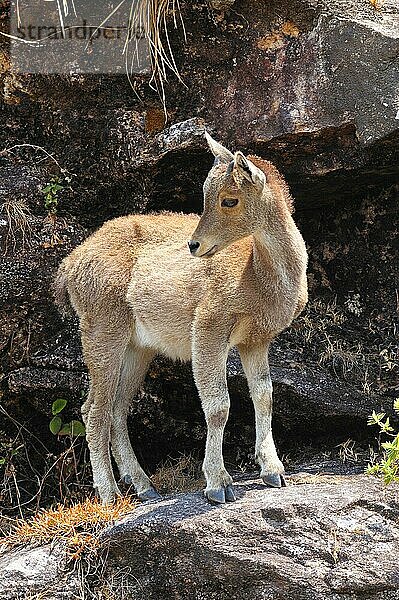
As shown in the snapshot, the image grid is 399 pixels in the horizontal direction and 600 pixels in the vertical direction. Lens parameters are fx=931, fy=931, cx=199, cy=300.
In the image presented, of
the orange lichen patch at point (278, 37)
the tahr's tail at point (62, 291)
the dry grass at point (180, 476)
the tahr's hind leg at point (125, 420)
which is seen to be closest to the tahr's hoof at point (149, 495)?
the tahr's hind leg at point (125, 420)

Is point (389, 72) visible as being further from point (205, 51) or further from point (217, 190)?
point (217, 190)

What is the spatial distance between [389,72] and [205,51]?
1.92 m

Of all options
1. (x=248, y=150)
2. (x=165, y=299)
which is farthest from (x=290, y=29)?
(x=165, y=299)

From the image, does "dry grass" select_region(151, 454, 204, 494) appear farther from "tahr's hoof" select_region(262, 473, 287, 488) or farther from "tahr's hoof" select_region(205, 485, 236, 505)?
"tahr's hoof" select_region(205, 485, 236, 505)

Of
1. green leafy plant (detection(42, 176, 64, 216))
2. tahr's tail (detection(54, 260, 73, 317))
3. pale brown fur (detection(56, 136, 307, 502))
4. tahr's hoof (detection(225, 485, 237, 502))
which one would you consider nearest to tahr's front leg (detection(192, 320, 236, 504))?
pale brown fur (detection(56, 136, 307, 502))

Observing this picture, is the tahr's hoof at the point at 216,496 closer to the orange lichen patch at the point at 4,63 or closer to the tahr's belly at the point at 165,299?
the tahr's belly at the point at 165,299

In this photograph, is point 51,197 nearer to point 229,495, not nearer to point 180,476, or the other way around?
point 180,476

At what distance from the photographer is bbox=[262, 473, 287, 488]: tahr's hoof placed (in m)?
7.37

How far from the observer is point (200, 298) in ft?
25.0

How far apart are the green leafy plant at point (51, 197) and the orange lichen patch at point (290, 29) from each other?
9.19 ft

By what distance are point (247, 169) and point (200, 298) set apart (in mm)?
1197

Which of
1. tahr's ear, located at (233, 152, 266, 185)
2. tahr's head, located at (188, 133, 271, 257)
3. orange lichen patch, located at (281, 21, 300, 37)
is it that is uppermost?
orange lichen patch, located at (281, 21, 300, 37)

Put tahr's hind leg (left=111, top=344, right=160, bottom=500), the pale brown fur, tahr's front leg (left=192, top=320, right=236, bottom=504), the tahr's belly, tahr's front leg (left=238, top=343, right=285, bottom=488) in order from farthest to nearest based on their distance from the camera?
1. tahr's hind leg (left=111, top=344, right=160, bottom=500)
2. the tahr's belly
3. tahr's front leg (left=238, top=343, right=285, bottom=488)
4. tahr's front leg (left=192, top=320, right=236, bottom=504)
5. the pale brown fur

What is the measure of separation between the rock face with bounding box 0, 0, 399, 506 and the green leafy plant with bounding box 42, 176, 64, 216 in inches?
2.7
